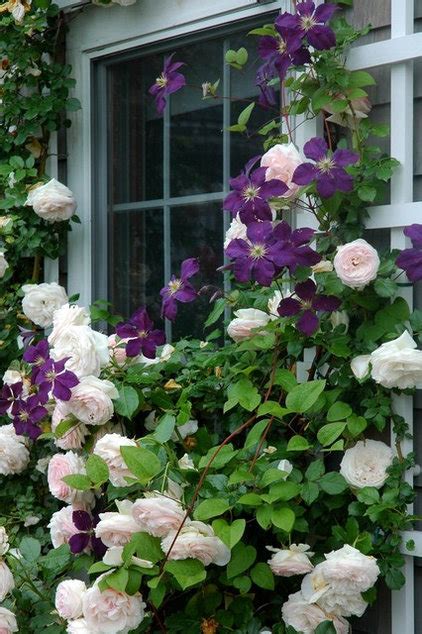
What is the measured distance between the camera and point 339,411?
208 cm

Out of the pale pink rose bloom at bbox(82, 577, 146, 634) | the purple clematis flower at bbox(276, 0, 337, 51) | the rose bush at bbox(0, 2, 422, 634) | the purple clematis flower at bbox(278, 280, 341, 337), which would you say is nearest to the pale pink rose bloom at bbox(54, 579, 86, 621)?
the rose bush at bbox(0, 2, 422, 634)

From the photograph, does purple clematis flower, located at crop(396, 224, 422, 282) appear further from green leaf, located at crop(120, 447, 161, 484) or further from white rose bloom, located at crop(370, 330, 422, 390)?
green leaf, located at crop(120, 447, 161, 484)

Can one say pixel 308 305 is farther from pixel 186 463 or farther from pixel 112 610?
pixel 112 610

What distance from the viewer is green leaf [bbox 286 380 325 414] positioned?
2020mm

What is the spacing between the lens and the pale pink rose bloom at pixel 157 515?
191 cm

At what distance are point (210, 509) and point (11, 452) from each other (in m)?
0.94

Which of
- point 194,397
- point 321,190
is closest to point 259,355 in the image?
point 194,397

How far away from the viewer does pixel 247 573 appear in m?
2.10

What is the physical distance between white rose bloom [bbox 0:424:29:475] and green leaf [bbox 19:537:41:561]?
0.36 meters

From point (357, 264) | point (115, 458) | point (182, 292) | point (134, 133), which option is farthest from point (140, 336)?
point (134, 133)

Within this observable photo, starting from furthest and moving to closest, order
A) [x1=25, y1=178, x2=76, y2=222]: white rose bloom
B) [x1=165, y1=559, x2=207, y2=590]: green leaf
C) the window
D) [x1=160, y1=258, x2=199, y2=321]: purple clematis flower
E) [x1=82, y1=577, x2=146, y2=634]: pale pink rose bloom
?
1. [x1=25, y1=178, x2=76, y2=222]: white rose bloom
2. the window
3. [x1=160, y1=258, x2=199, y2=321]: purple clematis flower
4. [x1=82, y1=577, x2=146, y2=634]: pale pink rose bloom
5. [x1=165, y1=559, x2=207, y2=590]: green leaf

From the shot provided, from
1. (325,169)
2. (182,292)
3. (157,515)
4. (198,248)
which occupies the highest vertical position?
(325,169)

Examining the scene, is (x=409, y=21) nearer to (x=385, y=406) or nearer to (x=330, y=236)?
(x=330, y=236)

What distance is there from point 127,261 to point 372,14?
3.55ft
